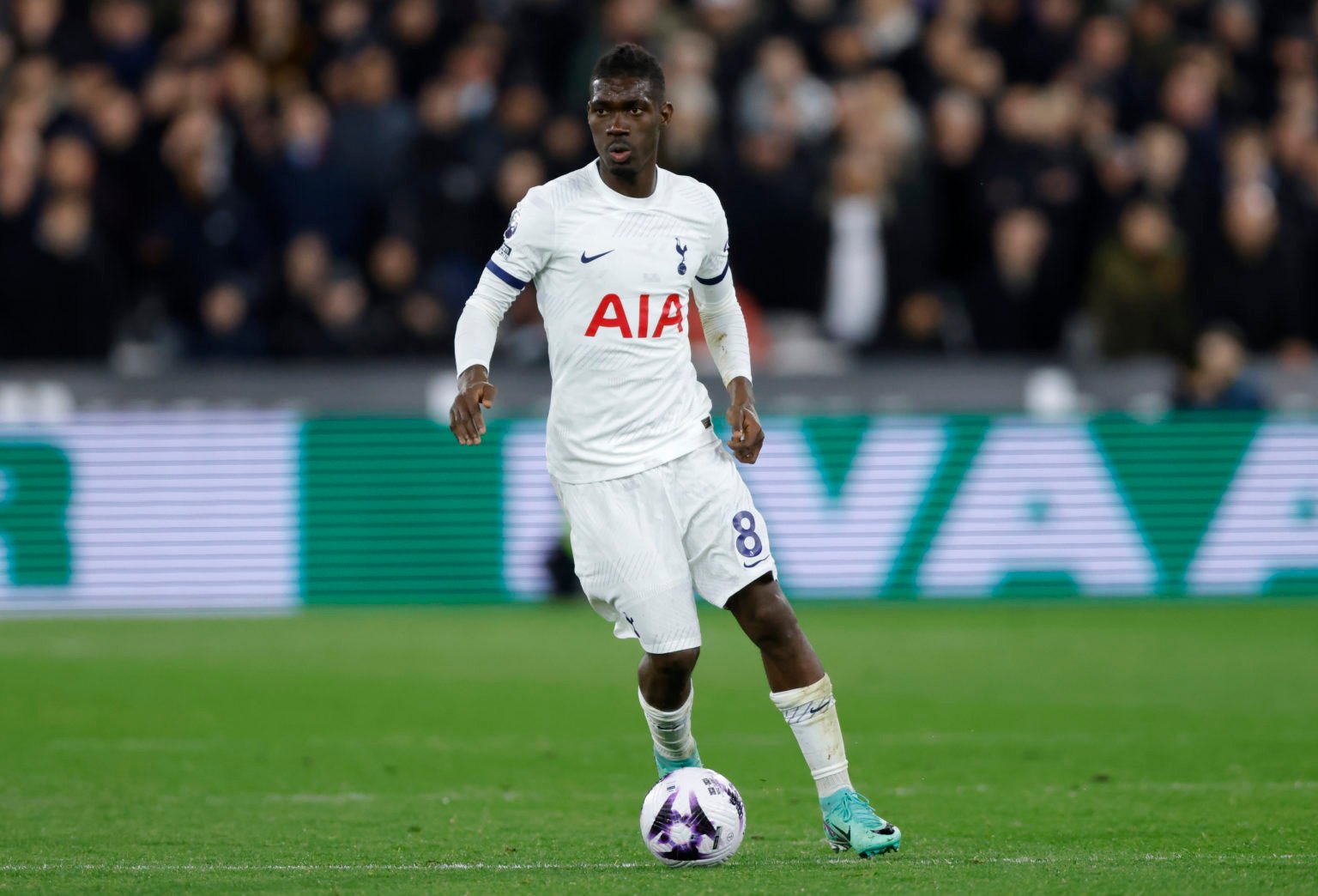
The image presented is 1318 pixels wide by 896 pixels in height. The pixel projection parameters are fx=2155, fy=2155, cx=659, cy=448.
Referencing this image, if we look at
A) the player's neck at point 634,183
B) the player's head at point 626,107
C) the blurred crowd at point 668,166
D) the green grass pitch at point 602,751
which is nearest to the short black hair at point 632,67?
the player's head at point 626,107

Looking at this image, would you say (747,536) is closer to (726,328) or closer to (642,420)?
(642,420)

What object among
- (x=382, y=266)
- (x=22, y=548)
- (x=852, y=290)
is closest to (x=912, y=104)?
(x=852, y=290)

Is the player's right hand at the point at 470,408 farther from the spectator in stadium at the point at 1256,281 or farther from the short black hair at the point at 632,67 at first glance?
the spectator in stadium at the point at 1256,281

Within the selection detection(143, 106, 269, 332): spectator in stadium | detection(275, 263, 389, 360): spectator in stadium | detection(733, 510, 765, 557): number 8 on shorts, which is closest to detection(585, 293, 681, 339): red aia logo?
detection(733, 510, 765, 557): number 8 on shorts

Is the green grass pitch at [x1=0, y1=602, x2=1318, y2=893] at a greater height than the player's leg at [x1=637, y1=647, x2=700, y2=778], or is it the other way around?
the player's leg at [x1=637, y1=647, x2=700, y2=778]

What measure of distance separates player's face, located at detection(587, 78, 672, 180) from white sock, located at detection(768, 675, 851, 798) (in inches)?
63.8

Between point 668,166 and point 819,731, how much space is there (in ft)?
31.4

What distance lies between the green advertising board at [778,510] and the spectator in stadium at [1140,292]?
0.68 meters

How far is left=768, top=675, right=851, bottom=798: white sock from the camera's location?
20.7 ft

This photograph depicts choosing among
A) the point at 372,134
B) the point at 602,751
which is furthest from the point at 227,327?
the point at 602,751

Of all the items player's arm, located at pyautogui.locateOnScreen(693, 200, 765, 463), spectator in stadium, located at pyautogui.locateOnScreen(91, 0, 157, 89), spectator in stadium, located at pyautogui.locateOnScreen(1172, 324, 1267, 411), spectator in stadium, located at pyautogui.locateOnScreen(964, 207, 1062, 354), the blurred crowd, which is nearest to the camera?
player's arm, located at pyautogui.locateOnScreen(693, 200, 765, 463)

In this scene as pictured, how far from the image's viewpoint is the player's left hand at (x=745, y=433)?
21.1ft

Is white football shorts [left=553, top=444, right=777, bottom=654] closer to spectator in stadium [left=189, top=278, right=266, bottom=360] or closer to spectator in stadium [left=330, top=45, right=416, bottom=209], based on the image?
spectator in stadium [left=189, top=278, right=266, bottom=360]

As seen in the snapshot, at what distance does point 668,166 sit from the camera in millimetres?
15430
